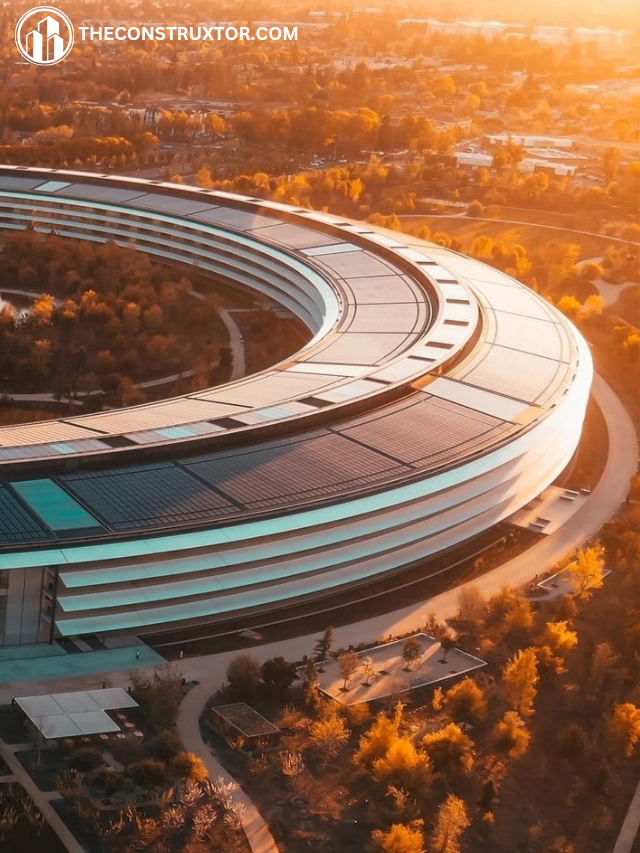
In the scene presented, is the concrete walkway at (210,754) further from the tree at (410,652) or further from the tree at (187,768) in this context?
the tree at (410,652)

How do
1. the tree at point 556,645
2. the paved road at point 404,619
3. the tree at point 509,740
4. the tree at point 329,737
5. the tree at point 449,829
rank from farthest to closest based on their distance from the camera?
the tree at point 556,645
the tree at point 509,740
the paved road at point 404,619
the tree at point 329,737
the tree at point 449,829

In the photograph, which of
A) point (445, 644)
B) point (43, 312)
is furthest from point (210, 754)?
point (43, 312)

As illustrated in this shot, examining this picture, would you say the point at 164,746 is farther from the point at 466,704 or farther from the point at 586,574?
the point at 586,574

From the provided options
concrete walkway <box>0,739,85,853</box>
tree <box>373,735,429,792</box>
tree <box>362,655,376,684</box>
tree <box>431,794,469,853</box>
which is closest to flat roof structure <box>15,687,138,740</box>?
concrete walkway <box>0,739,85,853</box>

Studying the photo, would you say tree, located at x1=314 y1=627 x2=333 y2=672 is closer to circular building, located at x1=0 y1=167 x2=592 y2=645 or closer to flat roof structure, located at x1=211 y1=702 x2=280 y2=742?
circular building, located at x1=0 y1=167 x2=592 y2=645

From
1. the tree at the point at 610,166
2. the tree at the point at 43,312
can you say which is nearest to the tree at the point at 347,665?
the tree at the point at 43,312

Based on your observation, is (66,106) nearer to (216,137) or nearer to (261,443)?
(216,137)
